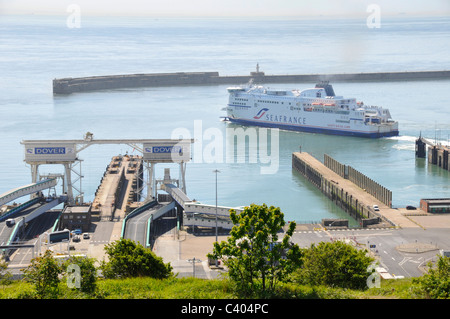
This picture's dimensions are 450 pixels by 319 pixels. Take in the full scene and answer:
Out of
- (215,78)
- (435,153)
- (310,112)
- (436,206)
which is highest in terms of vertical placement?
(215,78)

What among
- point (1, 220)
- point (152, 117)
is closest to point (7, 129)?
point (152, 117)

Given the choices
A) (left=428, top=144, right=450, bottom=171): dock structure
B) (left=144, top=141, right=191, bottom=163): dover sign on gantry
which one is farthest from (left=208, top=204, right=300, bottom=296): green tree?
(left=428, top=144, right=450, bottom=171): dock structure

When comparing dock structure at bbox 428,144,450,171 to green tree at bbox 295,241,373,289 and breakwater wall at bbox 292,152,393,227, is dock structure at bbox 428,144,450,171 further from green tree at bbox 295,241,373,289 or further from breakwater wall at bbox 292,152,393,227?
green tree at bbox 295,241,373,289

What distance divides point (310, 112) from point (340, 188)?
30795 millimetres

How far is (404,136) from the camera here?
6569 centimetres

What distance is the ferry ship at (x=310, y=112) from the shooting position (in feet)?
227

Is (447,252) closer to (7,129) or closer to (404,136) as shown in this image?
(404,136)

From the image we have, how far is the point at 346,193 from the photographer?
43.0m

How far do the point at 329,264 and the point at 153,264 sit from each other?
537 cm

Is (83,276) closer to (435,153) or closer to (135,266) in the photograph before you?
(135,266)

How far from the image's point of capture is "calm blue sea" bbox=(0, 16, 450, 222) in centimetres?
4750

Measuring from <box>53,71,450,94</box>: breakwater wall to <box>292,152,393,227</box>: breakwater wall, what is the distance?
169 ft

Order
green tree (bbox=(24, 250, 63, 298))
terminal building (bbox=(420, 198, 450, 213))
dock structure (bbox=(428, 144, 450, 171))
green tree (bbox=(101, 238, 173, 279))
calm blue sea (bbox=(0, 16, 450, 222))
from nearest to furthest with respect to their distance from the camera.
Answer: green tree (bbox=(24, 250, 63, 298)) < green tree (bbox=(101, 238, 173, 279)) < terminal building (bbox=(420, 198, 450, 213)) < calm blue sea (bbox=(0, 16, 450, 222)) < dock structure (bbox=(428, 144, 450, 171))

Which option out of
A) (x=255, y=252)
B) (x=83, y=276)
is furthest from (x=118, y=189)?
(x=255, y=252)
